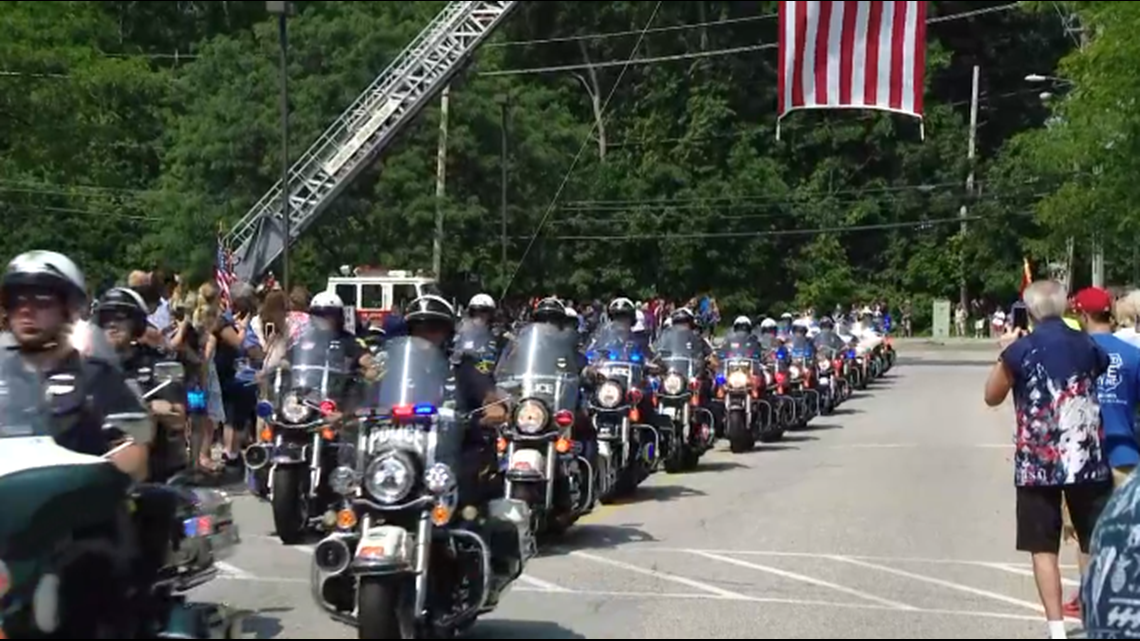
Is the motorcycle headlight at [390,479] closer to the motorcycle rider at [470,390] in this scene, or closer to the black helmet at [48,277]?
the motorcycle rider at [470,390]

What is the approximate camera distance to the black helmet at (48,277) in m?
6.43

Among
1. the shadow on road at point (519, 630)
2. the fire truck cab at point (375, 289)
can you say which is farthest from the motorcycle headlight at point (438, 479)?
the fire truck cab at point (375, 289)

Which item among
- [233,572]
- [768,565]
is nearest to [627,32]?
[768,565]

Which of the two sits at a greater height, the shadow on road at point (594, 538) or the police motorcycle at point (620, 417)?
the police motorcycle at point (620, 417)

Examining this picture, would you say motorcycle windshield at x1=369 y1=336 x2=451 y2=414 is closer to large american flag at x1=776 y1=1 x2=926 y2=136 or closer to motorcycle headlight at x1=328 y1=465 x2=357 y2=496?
motorcycle headlight at x1=328 y1=465 x2=357 y2=496

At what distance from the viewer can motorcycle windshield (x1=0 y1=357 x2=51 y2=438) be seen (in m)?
6.16

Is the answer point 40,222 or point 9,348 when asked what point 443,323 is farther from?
point 40,222

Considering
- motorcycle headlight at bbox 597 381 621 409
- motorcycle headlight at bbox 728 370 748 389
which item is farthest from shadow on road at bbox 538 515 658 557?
motorcycle headlight at bbox 728 370 748 389

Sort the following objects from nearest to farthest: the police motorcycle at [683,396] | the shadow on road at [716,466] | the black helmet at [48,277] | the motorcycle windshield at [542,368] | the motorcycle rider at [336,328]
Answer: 1. the black helmet at [48,277]
2. the motorcycle windshield at [542,368]
3. the motorcycle rider at [336,328]
4. the police motorcycle at [683,396]
5. the shadow on road at [716,466]

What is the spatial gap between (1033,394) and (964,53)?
68346 millimetres

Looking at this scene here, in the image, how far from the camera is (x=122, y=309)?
10.2m

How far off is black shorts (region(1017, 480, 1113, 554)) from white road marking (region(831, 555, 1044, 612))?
1.34m

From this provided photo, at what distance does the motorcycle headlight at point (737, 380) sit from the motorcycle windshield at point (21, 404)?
15.3 m

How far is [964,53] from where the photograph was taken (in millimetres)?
74562
